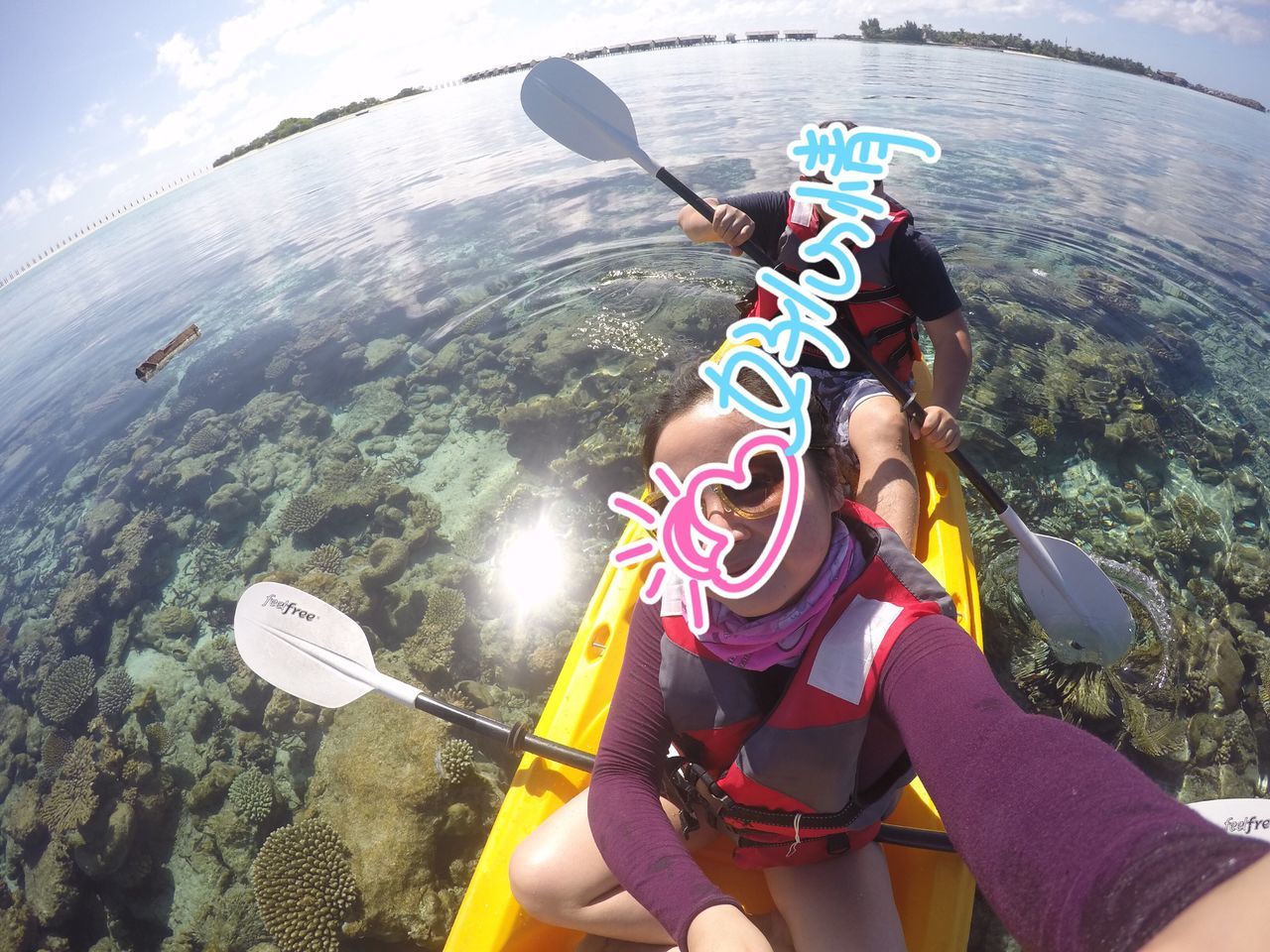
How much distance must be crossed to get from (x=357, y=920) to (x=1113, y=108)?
37380 mm

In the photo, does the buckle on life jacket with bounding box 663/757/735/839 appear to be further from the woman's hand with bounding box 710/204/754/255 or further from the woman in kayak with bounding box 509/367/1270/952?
the woman's hand with bounding box 710/204/754/255

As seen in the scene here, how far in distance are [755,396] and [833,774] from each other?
1.01 metres

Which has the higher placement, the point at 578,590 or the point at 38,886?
the point at 578,590

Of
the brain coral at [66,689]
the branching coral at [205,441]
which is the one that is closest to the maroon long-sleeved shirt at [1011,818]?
the brain coral at [66,689]

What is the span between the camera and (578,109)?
441 centimetres

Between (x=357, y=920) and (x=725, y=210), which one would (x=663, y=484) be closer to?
(x=725, y=210)

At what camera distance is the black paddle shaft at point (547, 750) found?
185cm

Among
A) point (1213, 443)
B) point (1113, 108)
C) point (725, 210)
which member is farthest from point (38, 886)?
point (1113, 108)

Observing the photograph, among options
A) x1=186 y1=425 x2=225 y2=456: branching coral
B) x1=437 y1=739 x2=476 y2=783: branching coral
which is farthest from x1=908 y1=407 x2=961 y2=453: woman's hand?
x1=186 y1=425 x2=225 y2=456: branching coral

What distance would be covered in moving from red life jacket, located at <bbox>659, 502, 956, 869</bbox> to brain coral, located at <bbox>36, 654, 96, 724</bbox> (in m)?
6.90

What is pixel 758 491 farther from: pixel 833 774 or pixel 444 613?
pixel 444 613

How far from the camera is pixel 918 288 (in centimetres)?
316

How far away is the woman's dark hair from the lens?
1.26 meters

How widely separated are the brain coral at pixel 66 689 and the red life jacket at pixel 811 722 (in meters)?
6.90
